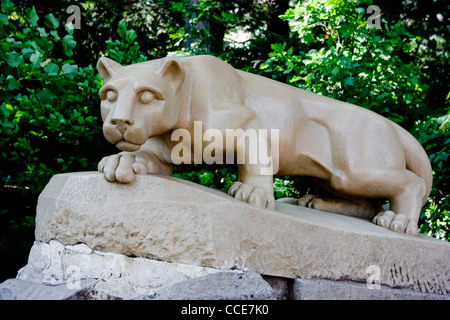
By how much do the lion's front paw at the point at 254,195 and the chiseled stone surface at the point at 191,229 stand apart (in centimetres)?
7

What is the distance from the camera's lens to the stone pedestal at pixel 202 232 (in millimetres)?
2246

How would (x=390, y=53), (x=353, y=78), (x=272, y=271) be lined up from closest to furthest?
(x=272, y=271) → (x=353, y=78) → (x=390, y=53)

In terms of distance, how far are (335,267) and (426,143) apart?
262 cm

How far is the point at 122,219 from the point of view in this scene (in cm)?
225

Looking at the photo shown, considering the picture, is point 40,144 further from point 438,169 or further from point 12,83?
point 438,169

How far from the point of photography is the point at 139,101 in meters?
2.37

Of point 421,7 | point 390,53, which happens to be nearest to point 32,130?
point 390,53

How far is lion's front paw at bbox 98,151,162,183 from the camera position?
2281 millimetres

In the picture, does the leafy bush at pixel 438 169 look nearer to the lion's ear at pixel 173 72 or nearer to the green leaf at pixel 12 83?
the lion's ear at pixel 173 72

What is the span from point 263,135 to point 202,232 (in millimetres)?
697

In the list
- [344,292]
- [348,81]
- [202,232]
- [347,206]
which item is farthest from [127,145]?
[348,81]

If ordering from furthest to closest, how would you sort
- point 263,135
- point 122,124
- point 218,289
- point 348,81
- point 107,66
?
1. point 348,81
2. point 263,135
3. point 107,66
4. point 122,124
5. point 218,289

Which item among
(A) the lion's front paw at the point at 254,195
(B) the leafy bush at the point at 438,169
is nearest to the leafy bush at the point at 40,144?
(A) the lion's front paw at the point at 254,195

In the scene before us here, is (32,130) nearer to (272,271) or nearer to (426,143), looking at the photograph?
(272,271)
